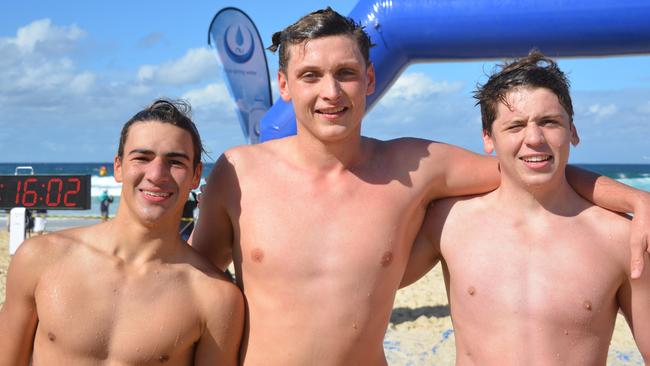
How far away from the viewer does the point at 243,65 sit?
879cm

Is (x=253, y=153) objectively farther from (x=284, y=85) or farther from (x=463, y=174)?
(x=463, y=174)

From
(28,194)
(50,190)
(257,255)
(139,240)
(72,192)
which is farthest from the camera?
(28,194)

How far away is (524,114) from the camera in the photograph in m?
2.32

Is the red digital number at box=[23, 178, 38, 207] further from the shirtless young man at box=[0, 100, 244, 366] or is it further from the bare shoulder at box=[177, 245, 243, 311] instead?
the bare shoulder at box=[177, 245, 243, 311]

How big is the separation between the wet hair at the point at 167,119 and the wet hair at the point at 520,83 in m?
1.06

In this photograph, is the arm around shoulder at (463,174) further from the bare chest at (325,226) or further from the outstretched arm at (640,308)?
the outstretched arm at (640,308)

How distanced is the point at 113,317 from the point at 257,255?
1.75 ft

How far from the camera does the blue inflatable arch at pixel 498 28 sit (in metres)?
4.09

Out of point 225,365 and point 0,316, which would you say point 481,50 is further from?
point 0,316

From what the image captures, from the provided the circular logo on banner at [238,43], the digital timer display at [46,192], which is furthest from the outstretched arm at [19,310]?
the circular logo on banner at [238,43]

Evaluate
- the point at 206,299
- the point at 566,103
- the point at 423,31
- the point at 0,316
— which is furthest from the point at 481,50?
the point at 0,316

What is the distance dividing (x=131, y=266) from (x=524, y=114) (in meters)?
1.44

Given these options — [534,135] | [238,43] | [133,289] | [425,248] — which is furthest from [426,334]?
[133,289]

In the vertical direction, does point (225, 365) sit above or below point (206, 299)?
below
